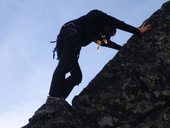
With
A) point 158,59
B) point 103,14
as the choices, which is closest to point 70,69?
point 103,14

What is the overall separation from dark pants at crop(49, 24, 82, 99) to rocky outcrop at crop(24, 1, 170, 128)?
27.6 inches

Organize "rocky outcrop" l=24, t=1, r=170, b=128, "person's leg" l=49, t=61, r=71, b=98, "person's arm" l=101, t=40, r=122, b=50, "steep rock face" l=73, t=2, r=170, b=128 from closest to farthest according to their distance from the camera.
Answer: "rocky outcrop" l=24, t=1, r=170, b=128 < "steep rock face" l=73, t=2, r=170, b=128 < "person's leg" l=49, t=61, r=71, b=98 < "person's arm" l=101, t=40, r=122, b=50

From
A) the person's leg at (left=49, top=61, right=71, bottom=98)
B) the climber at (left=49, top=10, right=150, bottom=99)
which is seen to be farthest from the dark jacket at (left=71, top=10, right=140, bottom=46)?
the person's leg at (left=49, top=61, right=71, bottom=98)

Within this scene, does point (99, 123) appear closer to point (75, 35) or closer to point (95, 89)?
point (95, 89)

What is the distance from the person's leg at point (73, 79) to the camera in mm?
12008

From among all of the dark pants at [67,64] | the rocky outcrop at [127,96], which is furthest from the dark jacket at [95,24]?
the rocky outcrop at [127,96]

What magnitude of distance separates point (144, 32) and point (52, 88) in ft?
11.3

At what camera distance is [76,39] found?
38.3 feet

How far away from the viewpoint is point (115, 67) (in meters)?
11.1

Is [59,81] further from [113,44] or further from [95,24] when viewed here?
[113,44]

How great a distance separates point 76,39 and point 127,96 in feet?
8.64

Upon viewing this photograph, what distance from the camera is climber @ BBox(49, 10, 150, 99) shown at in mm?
11227

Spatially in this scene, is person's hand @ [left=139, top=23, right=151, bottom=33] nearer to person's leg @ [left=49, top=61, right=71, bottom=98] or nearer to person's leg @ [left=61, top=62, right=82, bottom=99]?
person's leg @ [left=61, top=62, right=82, bottom=99]

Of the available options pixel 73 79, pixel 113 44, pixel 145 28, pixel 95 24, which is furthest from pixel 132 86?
pixel 113 44
